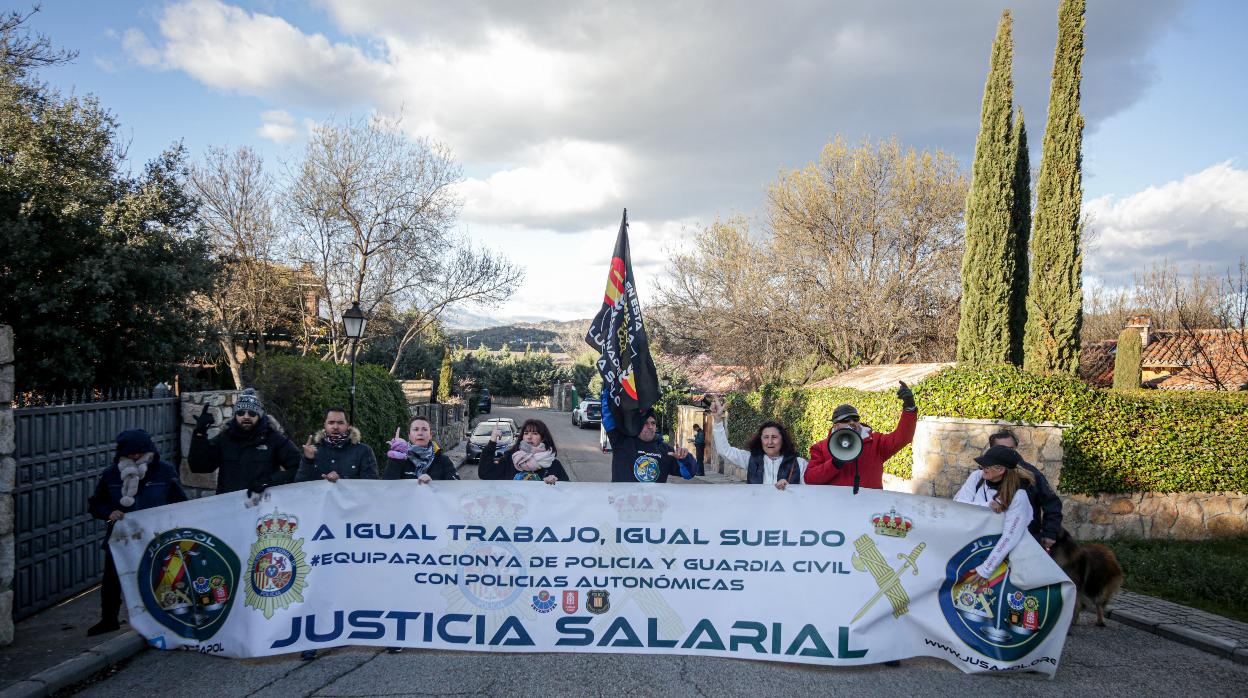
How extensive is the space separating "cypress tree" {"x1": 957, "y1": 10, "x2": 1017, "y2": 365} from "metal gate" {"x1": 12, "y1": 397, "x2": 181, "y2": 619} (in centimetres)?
1368

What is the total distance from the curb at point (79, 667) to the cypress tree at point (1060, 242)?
44.0 ft

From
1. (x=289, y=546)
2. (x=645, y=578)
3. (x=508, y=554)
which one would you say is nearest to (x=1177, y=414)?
(x=645, y=578)

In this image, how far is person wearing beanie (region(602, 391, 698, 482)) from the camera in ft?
20.6

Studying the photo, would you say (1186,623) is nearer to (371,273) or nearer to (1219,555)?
(1219,555)

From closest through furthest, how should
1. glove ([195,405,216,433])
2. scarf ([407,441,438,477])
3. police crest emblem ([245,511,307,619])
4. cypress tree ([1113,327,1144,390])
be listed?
police crest emblem ([245,511,307,619]), glove ([195,405,216,433]), scarf ([407,441,438,477]), cypress tree ([1113,327,1144,390])

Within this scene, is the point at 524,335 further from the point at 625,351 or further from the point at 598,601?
the point at 598,601

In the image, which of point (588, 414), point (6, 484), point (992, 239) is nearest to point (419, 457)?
point (6, 484)

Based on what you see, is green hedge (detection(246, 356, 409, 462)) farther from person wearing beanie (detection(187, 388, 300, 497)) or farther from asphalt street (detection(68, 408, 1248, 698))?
asphalt street (detection(68, 408, 1248, 698))

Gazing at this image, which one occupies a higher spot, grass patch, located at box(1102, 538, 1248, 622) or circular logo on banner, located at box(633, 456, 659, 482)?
circular logo on banner, located at box(633, 456, 659, 482)

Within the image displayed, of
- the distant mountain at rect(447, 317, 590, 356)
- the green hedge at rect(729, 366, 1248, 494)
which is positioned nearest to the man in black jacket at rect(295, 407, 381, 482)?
the green hedge at rect(729, 366, 1248, 494)

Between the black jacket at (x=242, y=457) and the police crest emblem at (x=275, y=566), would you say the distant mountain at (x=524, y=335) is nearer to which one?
the black jacket at (x=242, y=457)

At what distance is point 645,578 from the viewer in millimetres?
4980

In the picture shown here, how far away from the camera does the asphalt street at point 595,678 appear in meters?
4.40

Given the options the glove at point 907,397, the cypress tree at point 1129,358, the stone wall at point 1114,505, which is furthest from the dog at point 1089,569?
the cypress tree at point 1129,358
